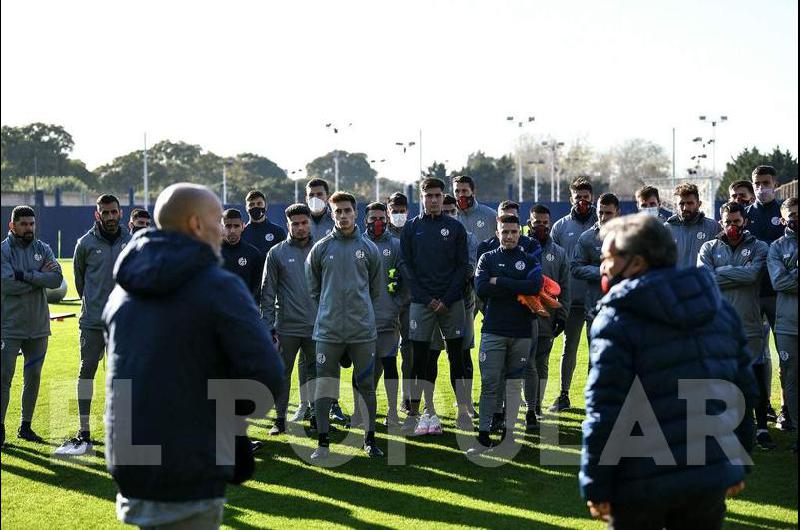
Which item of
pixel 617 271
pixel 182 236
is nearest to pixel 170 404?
pixel 182 236

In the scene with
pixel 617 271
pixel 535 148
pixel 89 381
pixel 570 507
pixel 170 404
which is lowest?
pixel 570 507

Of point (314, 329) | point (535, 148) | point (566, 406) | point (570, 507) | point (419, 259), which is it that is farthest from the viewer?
point (535, 148)

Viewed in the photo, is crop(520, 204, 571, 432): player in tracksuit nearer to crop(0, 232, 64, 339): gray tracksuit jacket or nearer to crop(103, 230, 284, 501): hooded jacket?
crop(0, 232, 64, 339): gray tracksuit jacket

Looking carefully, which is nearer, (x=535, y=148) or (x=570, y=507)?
(x=570, y=507)

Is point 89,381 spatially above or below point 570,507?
above

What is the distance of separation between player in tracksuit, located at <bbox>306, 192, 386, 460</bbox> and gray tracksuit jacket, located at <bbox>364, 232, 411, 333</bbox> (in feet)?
3.30

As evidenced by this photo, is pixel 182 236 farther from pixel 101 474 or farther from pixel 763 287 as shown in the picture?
pixel 763 287

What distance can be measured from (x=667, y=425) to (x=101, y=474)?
16.9 feet

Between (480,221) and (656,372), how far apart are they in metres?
6.88

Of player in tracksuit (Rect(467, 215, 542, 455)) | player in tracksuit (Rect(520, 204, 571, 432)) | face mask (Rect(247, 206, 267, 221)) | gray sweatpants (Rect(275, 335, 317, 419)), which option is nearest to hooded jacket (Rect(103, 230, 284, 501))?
player in tracksuit (Rect(467, 215, 542, 455))

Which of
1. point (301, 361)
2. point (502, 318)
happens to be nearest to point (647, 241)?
point (502, 318)

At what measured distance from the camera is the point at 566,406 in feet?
31.8

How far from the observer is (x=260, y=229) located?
998cm

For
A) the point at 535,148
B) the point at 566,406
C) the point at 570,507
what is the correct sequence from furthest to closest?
1. the point at 535,148
2. the point at 566,406
3. the point at 570,507
